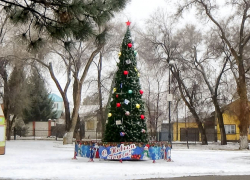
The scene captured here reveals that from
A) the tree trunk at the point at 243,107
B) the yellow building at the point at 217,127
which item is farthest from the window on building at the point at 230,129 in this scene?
the tree trunk at the point at 243,107

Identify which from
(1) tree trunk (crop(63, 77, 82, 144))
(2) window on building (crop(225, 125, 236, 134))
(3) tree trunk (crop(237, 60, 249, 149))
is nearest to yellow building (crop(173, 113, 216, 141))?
→ (2) window on building (crop(225, 125, 236, 134))

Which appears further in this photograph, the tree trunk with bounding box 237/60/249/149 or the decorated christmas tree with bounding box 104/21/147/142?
the tree trunk with bounding box 237/60/249/149

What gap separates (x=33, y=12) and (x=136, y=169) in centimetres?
787

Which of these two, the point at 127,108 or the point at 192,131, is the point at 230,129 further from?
the point at 127,108

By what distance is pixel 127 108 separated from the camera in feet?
66.0

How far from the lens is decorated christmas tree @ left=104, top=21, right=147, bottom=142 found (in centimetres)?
1983

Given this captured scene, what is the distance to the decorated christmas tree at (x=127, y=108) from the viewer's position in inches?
781

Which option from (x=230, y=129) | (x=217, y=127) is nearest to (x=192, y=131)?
(x=217, y=127)

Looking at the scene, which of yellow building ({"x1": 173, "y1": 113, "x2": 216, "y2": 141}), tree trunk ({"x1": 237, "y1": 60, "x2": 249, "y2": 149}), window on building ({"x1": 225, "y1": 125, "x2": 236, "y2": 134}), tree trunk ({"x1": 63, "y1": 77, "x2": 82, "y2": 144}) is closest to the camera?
tree trunk ({"x1": 237, "y1": 60, "x2": 249, "y2": 149})

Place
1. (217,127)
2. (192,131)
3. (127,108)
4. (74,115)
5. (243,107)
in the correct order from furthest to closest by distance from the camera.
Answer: (192,131) < (217,127) < (74,115) < (243,107) < (127,108)

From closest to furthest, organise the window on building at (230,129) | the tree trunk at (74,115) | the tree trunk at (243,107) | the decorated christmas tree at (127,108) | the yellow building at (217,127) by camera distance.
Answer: the decorated christmas tree at (127,108) < the tree trunk at (243,107) < the tree trunk at (74,115) < the yellow building at (217,127) < the window on building at (230,129)

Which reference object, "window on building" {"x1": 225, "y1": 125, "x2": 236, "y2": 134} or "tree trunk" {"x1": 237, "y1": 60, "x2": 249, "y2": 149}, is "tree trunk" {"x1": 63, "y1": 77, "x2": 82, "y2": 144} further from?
"window on building" {"x1": 225, "y1": 125, "x2": 236, "y2": 134}

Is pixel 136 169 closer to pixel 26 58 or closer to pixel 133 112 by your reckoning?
pixel 133 112

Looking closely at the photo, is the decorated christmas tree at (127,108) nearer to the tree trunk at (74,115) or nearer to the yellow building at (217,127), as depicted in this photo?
A: the tree trunk at (74,115)
